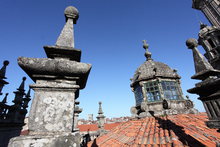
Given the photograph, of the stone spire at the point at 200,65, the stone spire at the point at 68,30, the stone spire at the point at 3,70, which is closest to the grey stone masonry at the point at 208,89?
the stone spire at the point at 200,65

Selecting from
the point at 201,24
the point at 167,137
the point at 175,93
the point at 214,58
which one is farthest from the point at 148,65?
the point at 201,24

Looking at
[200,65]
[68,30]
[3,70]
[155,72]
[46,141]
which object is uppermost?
[3,70]

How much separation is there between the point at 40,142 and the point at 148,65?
433 inches

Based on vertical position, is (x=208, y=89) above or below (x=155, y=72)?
below

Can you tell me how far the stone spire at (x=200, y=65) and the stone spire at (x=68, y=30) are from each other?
2806 millimetres

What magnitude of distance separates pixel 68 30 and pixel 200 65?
308cm

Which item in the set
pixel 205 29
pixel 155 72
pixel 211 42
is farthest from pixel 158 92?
pixel 205 29

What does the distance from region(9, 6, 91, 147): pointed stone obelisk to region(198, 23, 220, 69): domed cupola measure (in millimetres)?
36357

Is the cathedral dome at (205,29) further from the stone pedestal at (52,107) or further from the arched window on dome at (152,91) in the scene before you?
the stone pedestal at (52,107)

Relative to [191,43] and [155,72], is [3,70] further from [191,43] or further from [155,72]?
[155,72]

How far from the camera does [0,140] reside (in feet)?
22.5

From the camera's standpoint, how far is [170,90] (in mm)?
9312

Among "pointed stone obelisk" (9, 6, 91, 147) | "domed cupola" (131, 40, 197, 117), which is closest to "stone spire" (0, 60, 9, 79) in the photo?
"pointed stone obelisk" (9, 6, 91, 147)

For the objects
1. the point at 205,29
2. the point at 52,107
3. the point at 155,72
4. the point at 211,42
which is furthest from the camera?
the point at 205,29
